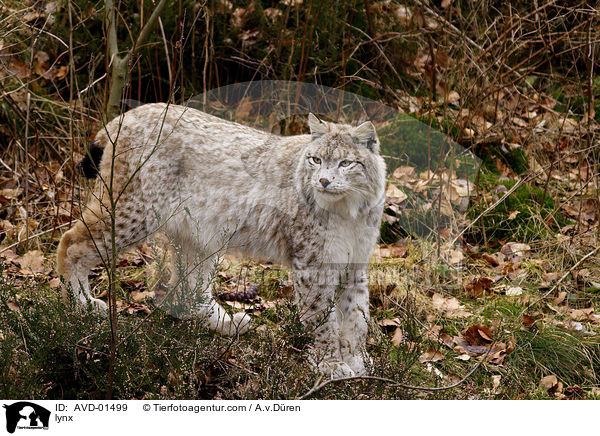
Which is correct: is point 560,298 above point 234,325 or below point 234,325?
above

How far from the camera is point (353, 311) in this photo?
4445 mm

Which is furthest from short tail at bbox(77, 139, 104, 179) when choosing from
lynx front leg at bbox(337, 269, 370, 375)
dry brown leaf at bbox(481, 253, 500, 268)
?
dry brown leaf at bbox(481, 253, 500, 268)

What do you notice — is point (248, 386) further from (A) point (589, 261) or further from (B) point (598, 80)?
(B) point (598, 80)

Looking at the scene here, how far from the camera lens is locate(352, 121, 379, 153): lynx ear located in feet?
13.6

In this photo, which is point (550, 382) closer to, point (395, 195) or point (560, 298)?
point (560, 298)

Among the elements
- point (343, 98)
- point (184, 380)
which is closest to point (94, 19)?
point (343, 98)

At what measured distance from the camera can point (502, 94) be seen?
6531 mm

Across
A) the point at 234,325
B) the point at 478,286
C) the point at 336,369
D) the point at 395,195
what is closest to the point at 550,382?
the point at 478,286

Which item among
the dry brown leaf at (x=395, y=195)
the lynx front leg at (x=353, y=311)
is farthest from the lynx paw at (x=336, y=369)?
the dry brown leaf at (x=395, y=195)
